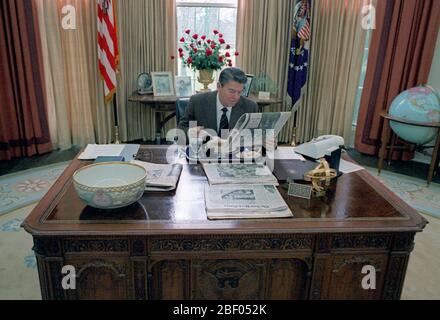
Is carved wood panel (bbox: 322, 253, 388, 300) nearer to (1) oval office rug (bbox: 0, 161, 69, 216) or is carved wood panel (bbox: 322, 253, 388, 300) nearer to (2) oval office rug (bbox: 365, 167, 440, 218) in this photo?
(2) oval office rug (bbox: 365, 167, 440, 218)

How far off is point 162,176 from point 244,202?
17.7 inches

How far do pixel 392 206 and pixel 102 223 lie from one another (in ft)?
3.86

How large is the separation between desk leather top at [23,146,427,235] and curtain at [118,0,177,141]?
281 cm

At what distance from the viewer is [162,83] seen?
4191 mm

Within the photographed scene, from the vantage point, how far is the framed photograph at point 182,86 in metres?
4.19

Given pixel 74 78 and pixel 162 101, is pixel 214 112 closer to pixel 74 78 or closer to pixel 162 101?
pixel 162 101

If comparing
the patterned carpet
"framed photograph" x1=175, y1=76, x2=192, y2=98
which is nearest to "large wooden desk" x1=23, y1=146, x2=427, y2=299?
the patterned carpet

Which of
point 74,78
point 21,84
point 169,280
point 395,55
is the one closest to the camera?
point 169,280

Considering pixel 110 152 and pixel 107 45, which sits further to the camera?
pixel 107 45

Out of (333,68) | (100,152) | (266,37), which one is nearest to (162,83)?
(266,37)

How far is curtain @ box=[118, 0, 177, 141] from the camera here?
414 cm

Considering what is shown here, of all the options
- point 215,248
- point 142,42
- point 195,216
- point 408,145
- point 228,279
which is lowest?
point 408,145

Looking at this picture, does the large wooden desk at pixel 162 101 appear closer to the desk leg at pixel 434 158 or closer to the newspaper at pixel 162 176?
the desk leg at pixel 434 158

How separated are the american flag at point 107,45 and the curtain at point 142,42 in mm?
272
